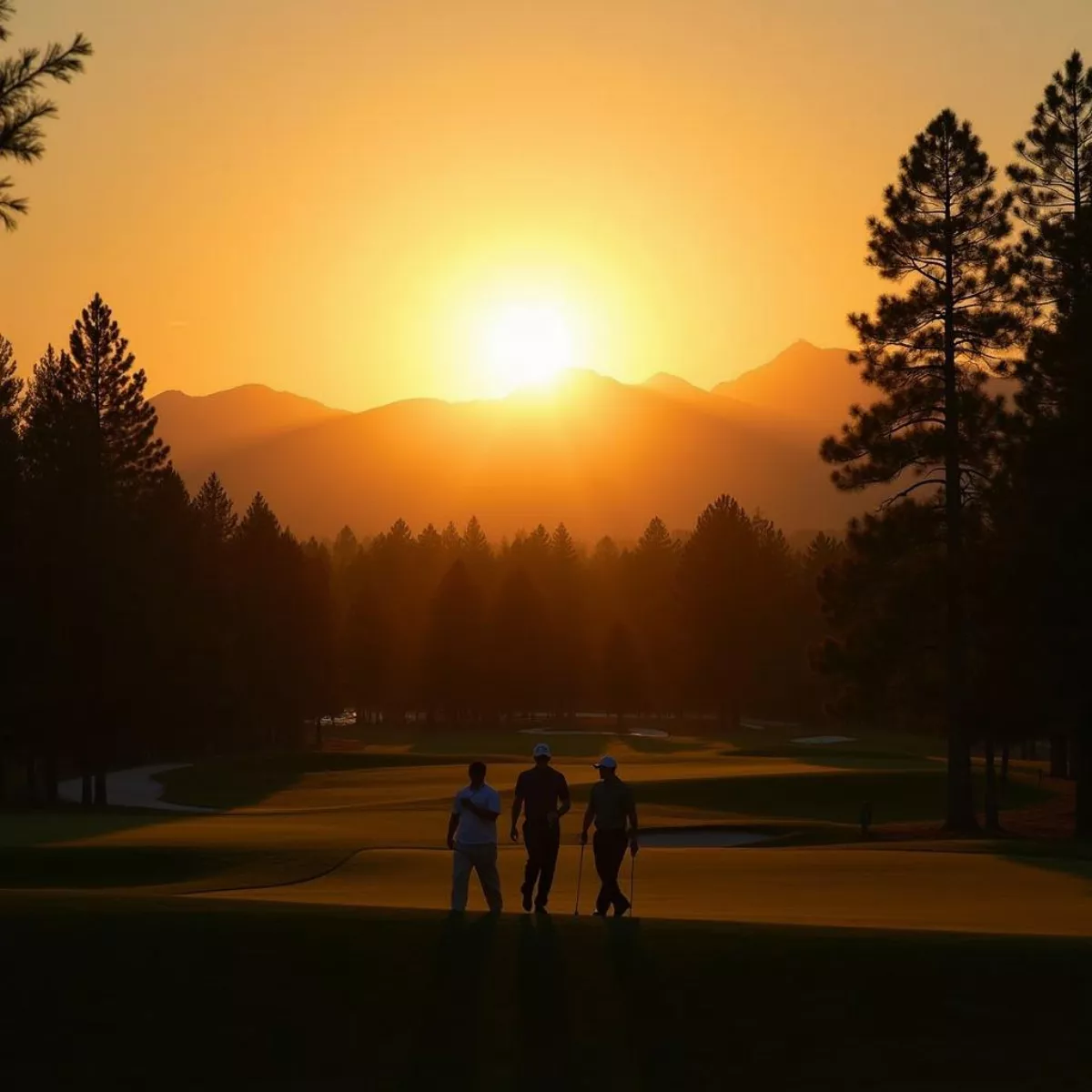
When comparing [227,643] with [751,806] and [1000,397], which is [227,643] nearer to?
[751,806]

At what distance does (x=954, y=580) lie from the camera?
43125mm

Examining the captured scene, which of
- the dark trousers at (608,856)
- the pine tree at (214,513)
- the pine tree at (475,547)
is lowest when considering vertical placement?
the dark trousers at (608,856)

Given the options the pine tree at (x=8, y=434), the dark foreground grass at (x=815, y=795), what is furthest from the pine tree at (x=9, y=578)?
the dark foreground grass at (x=815, y=795)

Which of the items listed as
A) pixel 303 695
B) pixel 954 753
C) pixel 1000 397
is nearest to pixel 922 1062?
pixel 954 753

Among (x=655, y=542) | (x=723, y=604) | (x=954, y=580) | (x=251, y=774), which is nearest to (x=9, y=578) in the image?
(x=251, y=774)

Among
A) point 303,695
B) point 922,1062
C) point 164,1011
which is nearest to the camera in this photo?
point 922,1062

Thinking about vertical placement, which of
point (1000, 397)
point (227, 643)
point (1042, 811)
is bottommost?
point (1042, 811)

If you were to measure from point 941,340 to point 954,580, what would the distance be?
691cm

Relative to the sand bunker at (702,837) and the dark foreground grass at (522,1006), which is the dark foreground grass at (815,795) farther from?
the dark foreground grass at (522,1006)

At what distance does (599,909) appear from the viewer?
64.6 ft

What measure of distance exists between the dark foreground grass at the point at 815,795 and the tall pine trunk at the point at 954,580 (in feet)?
24.1

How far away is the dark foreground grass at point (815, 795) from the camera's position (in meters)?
51.4

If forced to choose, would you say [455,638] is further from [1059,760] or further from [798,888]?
[798,888]

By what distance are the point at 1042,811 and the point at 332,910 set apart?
40068 millimetres
